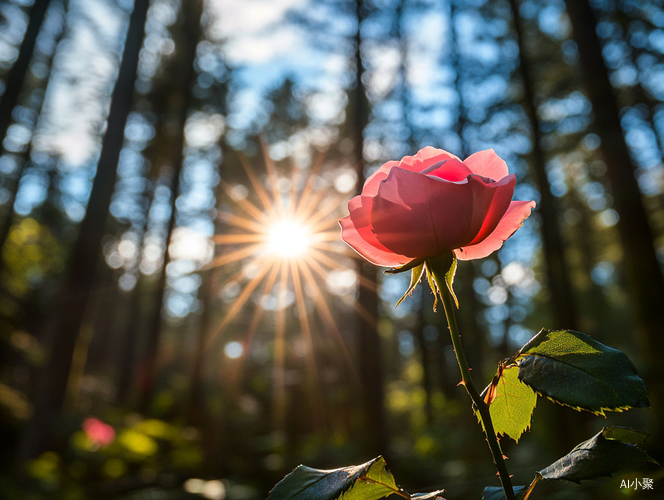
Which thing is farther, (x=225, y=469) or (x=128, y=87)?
(x=225, y=469)

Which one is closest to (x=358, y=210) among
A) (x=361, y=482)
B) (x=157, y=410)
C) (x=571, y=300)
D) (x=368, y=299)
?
(x=361, y=482)

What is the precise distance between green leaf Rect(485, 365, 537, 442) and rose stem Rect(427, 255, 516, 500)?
0.25 ft

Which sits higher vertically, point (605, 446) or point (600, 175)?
point (600, 175)

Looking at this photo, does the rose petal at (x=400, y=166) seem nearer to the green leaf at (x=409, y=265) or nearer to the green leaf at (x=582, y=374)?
the green leaf at (x=409, y=265)

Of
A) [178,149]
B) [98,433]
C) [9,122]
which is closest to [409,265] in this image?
[98,433]

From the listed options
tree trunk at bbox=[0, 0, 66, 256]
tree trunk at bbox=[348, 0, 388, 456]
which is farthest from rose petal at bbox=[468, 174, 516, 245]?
tree trunk at bbox=[0, 0, 66, 256]

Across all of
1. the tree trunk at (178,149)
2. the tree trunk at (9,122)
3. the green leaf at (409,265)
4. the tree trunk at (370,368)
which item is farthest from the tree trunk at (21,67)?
the green leaf at (409,265)

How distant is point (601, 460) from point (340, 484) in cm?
26

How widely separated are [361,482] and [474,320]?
1140cm

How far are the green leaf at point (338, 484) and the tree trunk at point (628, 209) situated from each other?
407 centimetres

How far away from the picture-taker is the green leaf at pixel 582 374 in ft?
1.20

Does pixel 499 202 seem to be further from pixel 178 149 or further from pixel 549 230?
pixel 178 149

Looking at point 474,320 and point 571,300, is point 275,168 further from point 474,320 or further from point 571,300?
point 571,300

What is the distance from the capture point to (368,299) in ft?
21.6
